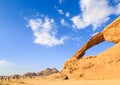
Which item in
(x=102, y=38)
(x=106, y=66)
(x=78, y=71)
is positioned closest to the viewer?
(x=106, y=66)

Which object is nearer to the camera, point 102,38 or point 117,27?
point 117,27

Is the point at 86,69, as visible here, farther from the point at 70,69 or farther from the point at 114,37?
the point at 114,37

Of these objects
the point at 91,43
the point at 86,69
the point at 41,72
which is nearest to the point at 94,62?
the point at 86,69

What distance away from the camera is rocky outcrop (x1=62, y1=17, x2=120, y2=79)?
36781 mm

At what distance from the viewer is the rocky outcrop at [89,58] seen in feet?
121

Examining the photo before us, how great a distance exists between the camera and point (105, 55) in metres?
33.7

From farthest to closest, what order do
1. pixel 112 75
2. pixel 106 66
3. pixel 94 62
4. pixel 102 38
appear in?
pixel 102 38, pixel 94 62, pixel 106 66, pixel 112 75

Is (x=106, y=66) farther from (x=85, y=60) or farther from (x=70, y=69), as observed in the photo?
(x=70, y=69)

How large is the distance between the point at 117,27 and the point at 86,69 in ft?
33.2

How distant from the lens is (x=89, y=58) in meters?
38.6

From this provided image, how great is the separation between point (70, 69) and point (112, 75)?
12699 mm

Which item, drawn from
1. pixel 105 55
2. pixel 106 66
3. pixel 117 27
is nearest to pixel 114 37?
pixel 117 27

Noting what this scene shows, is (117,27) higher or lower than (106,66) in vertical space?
higher

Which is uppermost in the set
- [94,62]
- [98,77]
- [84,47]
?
[84,47]
